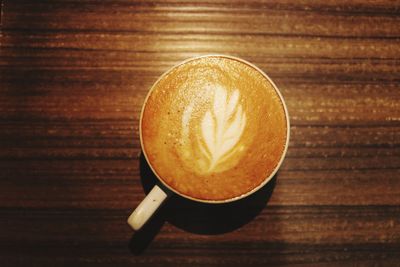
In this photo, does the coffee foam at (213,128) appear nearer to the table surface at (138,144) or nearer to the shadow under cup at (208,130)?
the shadow under cup at (208,130)

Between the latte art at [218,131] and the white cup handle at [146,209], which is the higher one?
the latte art at [218,131]

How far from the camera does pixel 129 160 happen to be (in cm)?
79

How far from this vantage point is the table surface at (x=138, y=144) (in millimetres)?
776

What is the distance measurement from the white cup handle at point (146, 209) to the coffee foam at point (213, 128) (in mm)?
27

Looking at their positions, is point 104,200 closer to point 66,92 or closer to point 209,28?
point 66,92

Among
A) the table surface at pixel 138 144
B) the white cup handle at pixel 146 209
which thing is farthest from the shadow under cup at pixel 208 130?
the table surface at pixel 138 144

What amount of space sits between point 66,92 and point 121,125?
155 millimetres

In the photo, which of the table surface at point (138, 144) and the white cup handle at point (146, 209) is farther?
the table surface at point (138, 144)

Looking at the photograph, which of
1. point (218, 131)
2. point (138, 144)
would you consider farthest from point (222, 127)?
point (138, 144)

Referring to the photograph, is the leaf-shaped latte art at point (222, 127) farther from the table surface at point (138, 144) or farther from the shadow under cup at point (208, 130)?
the table surface at point (138, 144)

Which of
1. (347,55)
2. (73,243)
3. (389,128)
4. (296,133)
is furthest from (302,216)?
(73,243)

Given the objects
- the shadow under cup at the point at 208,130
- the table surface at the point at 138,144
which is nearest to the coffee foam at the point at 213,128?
the shadow under cup at the point at 208,130

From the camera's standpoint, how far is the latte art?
0.70 metres

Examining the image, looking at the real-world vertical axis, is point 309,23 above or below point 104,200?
A: above
